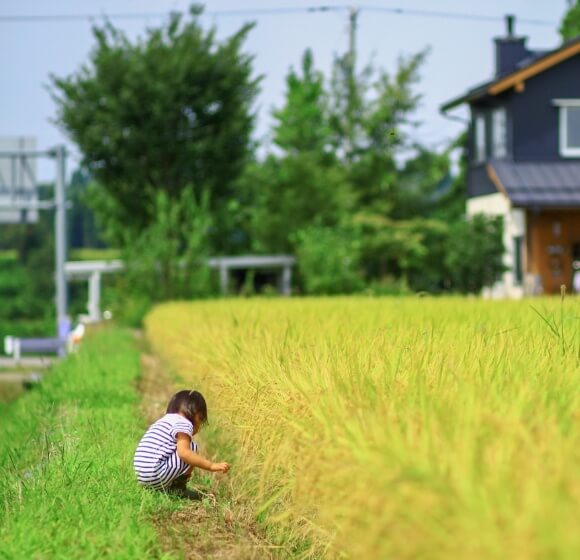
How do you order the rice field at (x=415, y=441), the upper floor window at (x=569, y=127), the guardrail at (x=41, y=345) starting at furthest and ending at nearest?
the upper floor window at (x=569, y=127) → the guardrail at (x=41, y=345) → the rice field at (x=415, y=441)

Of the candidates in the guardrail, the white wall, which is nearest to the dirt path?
the guardrail

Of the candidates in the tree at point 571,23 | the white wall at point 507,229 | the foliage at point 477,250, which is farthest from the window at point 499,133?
the tree at point 571,23

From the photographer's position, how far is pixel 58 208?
1286 inches

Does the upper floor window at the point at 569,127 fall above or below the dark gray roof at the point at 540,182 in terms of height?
above

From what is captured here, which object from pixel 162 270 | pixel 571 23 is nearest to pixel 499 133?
pixel 162 270

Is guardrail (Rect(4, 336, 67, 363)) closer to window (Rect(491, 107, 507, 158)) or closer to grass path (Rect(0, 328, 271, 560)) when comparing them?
window (Rect(491, 107, 507, 158))

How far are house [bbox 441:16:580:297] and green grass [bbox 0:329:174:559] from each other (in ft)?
75.4

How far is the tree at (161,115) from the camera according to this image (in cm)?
4578

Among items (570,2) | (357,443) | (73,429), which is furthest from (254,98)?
(357,443)

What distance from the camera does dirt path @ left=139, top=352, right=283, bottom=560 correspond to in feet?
19.4

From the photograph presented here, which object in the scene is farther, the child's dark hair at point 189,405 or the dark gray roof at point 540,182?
the dark gray roof at point 540,182

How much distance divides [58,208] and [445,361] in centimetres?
2714

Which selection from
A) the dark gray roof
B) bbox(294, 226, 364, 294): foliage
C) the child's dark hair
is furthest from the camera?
bbox(294, 226, 364, 294): foliage

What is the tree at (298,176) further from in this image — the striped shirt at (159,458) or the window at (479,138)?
the striped shirt at (159,458)
